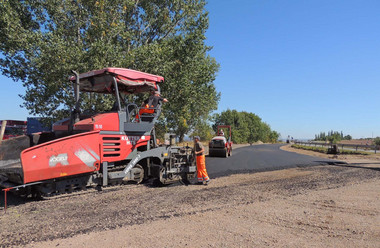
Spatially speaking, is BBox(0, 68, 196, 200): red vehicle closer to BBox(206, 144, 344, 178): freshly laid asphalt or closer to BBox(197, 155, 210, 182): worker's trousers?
BBox(197, 155, 210, 182): worker's trousers

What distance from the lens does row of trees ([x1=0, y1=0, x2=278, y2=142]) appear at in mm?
12172

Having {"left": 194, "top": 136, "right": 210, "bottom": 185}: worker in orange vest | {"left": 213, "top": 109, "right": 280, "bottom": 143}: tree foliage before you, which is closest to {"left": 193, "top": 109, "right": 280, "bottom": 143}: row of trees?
{"left": 213, "top": 109, "right": 280, "bottom": 143}: tree foliage

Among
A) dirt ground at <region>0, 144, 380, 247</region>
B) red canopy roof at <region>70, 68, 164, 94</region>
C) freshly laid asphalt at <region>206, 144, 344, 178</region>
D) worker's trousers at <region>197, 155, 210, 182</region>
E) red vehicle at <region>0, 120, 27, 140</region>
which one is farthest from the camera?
red vehicle at <region>0, 120, 27, 140</region>

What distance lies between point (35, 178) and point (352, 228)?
18.2 feet

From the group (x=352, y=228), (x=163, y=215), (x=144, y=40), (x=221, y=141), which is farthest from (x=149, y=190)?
(x=144, y=40)

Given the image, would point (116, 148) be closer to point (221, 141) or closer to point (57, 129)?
point (57, 129)

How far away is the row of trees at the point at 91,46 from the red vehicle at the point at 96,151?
5.57 metres

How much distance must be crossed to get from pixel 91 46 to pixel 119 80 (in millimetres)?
7359

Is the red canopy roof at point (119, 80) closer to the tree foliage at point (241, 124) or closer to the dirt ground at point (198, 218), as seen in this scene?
the dirt ground at point (198, 218)

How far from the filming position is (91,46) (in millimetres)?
12414

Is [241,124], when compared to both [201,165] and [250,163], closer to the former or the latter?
[250,163]

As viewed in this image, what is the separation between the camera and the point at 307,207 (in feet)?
18.2

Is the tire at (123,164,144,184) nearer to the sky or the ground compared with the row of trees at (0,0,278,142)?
nearer to the ground

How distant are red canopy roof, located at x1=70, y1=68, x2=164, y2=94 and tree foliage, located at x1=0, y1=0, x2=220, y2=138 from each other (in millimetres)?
4442
